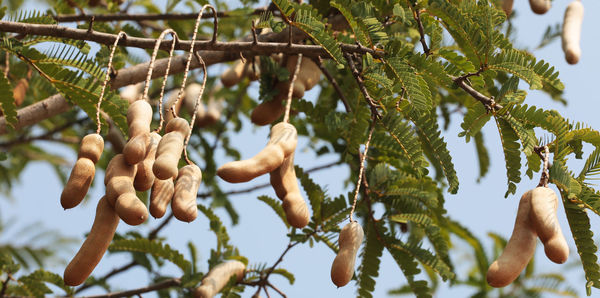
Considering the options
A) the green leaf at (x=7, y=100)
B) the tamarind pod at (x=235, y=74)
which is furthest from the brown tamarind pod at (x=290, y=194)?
the tamarind pod at (x=235, y=74)

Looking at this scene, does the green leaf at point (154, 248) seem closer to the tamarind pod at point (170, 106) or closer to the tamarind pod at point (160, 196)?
the tamarind pod at point (170, 106)

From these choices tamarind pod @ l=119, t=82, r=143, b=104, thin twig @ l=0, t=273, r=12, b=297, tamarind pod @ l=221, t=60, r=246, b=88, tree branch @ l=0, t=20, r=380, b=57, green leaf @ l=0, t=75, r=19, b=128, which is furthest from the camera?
tamarind pod @ l=221, t=60, r=246, b=88

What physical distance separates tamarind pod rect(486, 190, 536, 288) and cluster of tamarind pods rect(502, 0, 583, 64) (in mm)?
863

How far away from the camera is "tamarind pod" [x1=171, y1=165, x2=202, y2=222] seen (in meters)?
1.54

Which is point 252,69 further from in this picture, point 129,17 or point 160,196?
point 160,196

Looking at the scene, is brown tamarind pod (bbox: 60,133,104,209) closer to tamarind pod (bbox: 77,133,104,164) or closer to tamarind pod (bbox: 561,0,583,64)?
tamarind pod (bbox: 77,133,104,164)

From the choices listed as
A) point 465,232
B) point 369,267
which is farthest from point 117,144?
point 465,232

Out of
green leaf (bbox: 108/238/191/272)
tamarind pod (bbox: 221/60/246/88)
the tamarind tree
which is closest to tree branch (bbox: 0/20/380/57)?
the tamarind tree

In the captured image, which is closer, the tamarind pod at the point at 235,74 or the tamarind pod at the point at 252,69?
the tamarind pod at the point at 252,69

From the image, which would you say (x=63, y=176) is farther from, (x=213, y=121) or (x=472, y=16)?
(x=472, y=16)

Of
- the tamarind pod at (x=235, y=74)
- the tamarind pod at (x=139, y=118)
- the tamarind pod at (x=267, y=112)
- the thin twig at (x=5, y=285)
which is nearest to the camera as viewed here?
the tamarind pod at (x=139, y=118)

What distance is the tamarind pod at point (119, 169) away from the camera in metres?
1.60

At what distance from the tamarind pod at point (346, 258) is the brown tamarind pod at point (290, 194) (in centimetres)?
12

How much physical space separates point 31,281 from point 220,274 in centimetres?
82
